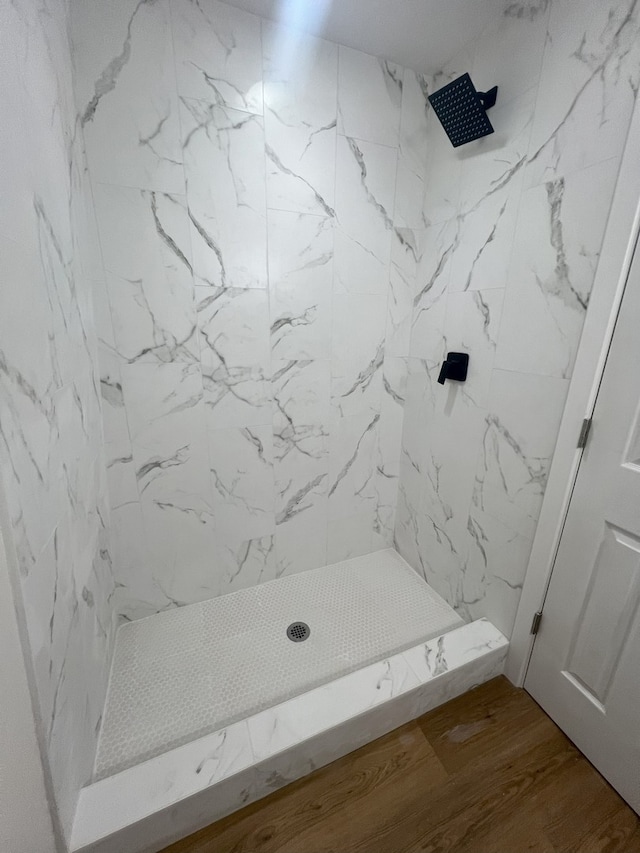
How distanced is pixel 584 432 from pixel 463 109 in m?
1.10

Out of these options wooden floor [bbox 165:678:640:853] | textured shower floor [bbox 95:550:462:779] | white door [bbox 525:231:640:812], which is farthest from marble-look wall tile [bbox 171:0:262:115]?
wooden floor [bbox 165:678:640:853]

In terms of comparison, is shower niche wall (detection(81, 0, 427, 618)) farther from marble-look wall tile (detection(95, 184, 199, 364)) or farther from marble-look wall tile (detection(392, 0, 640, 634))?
marble-look wall tile (detection(392, 0, 640, 634))

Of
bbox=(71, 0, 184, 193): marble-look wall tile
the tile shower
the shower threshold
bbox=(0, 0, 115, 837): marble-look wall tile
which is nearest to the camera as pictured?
bbox=(0, 0, 115, 837): marble-look wall tile

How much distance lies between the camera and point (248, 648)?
1.38 meters

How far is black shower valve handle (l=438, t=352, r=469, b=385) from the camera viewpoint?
53.6 inches

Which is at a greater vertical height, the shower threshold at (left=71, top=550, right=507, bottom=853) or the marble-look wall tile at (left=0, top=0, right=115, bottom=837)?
the marble-look wall tile at (left=0, top=0, right=115, bottom=837)

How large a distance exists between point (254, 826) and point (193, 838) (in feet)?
0.53

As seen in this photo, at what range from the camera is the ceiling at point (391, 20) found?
3.55 feet

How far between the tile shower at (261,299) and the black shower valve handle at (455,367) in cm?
4

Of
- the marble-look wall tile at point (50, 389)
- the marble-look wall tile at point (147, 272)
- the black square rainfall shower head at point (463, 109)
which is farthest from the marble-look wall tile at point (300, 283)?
the marble-look wall tile at point (50, 389)

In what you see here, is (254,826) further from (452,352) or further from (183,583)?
(452,352)

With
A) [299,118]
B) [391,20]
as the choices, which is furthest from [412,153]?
[299,118]

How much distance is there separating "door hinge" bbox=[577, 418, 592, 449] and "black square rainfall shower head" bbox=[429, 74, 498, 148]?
97 cm

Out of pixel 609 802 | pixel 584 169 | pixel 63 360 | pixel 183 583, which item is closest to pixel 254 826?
pixel 183 583
